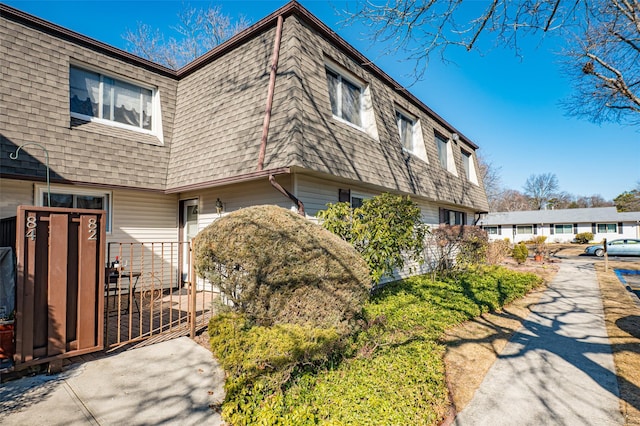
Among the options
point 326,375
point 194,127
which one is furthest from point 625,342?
point 194,127

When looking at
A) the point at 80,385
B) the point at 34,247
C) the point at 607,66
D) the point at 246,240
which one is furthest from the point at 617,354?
the point at 607,66

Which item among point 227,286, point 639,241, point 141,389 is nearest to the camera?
point 141,389

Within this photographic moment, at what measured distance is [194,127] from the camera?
7.66 metres

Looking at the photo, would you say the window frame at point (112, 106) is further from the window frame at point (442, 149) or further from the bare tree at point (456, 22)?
the window frame at point (442, 149)

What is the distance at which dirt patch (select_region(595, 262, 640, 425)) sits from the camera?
3.22 m

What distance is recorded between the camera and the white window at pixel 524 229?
3830 centimetres

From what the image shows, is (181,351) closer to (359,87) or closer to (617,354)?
(617,354)

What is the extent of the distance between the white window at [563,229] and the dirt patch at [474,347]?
3802cm

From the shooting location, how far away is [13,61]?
6.04 metres

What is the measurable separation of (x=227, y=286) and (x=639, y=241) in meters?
30.7

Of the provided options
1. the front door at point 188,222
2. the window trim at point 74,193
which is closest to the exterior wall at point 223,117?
the front door at point 188,222

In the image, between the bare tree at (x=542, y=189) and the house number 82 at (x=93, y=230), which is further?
the bare tree at (x=542, y=189)

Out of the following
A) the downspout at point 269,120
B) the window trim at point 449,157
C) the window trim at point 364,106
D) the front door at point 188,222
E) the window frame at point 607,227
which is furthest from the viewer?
the window frame at point 607,227

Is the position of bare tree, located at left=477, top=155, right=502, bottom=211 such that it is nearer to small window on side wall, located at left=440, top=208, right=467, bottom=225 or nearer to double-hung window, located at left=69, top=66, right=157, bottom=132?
small window on side wall, located at left=440, top=208, right=467, bottom=225
